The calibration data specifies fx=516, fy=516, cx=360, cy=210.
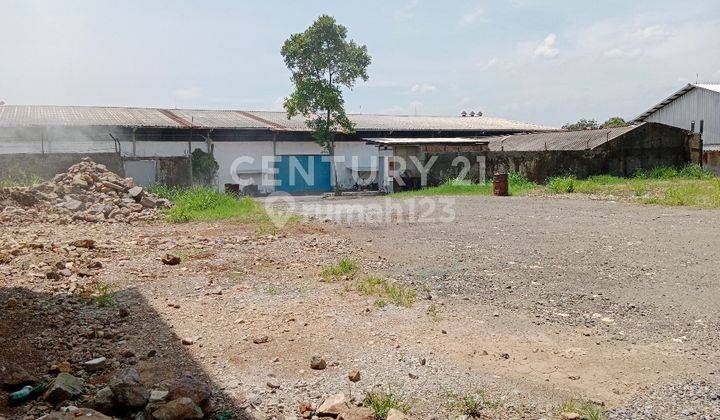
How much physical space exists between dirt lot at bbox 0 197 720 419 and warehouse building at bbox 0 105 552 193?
13576 millimetres

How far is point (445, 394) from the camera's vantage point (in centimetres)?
352

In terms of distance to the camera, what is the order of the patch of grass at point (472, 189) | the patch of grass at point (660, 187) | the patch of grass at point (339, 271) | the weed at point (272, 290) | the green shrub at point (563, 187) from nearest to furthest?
the weed at point (272, 290) → the patch of grass at point (339, 271) → the patch of grass at point (660, 187) → the green shrub at point (563, 187) → the patch of grass at point (472, 189)

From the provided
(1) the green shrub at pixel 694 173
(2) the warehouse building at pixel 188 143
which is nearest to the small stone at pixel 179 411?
(2) the warehouse building at pixel 188 143

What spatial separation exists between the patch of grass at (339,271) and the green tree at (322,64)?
15738 millimetres

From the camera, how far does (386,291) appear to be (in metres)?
5.86

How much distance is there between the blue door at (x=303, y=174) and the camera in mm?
25656

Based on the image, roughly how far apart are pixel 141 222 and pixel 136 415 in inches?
376

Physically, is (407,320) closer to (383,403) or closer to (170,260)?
(383,403)

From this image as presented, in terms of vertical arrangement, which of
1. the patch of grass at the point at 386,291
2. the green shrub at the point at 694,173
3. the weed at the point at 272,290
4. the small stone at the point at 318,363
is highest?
the green shrub at the point at 694,173

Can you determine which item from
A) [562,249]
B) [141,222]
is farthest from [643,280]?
[141,222]

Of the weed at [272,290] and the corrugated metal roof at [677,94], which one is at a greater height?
the corrugated metal roof at [677,94]

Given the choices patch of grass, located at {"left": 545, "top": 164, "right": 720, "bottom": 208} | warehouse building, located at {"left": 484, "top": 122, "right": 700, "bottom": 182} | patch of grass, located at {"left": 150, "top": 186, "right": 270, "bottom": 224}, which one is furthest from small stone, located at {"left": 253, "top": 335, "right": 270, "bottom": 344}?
warehouse building, located at {"left": 484, "top": 122, "right": 700, "bottom": 182}

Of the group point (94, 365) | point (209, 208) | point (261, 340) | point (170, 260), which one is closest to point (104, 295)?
point (170, 260)

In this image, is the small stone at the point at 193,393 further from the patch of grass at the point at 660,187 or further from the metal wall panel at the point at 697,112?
the metal wall panel at the point at 697,112
